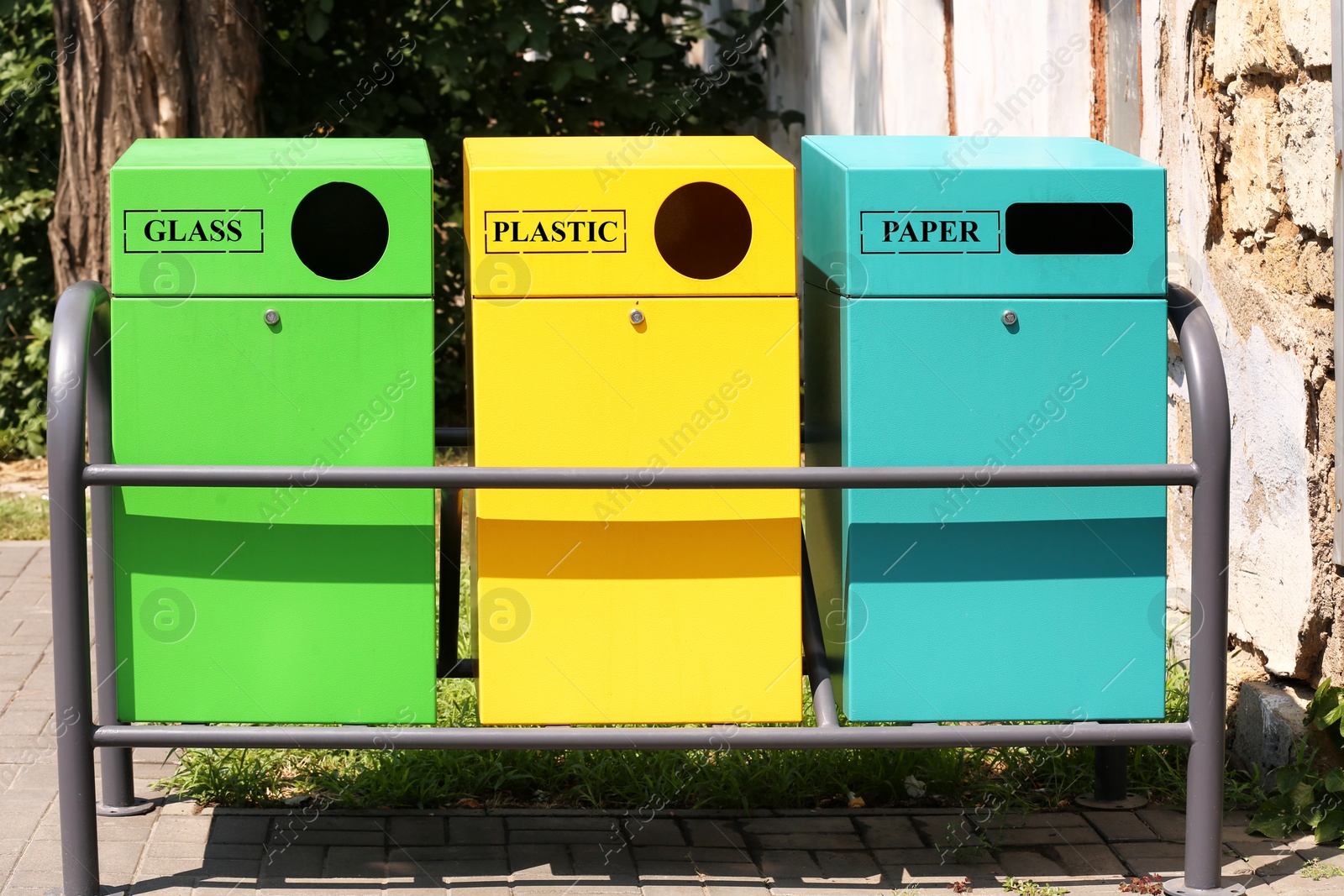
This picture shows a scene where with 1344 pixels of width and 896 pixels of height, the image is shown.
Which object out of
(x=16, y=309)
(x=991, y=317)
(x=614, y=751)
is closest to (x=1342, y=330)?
(x=991, y=317)

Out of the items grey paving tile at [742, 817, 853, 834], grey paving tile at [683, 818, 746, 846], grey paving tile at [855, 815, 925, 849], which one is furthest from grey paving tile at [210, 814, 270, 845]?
grey paving tile at [855, 815, 925, 849]

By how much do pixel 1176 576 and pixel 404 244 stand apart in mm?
2559

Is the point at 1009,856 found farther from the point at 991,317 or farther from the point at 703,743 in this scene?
the point at 991,317

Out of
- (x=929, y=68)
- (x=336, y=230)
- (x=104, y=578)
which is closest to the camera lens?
(x=104, y=578)

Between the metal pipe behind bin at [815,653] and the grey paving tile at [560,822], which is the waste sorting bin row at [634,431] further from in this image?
the grey paving tile at [560,822]

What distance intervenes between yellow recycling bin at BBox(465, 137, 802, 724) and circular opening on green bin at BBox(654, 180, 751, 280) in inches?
17.3

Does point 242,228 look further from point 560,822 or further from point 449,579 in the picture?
point 560,822

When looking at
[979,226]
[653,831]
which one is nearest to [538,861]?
[653,831]

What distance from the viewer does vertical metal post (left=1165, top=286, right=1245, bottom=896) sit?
262 cm

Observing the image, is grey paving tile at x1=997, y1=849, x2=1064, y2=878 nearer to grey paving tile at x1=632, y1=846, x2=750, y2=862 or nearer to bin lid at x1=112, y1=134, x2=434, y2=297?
grey paving tile at x1=632, y1=846, x2=750, y2=862

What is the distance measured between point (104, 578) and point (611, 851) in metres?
1.18

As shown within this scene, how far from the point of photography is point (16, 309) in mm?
7508

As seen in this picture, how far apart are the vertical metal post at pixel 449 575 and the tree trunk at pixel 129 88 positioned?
2.73 metres

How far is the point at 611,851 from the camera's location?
3084 mm
